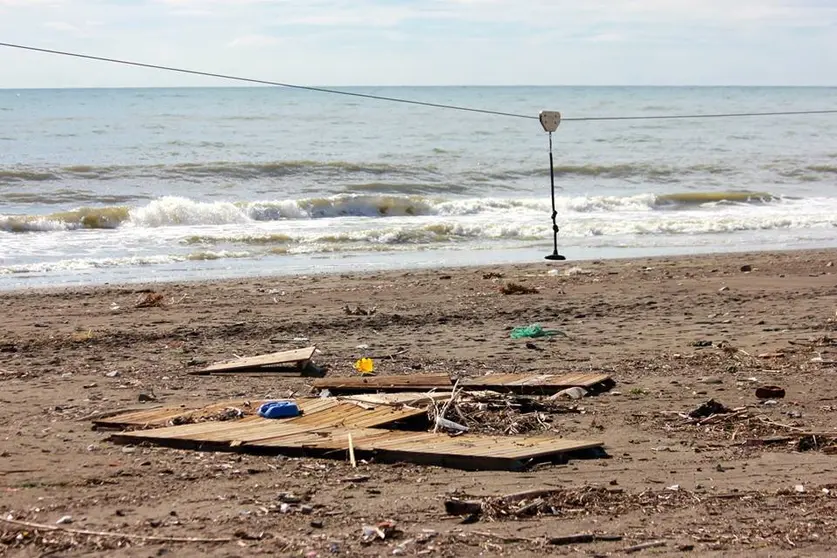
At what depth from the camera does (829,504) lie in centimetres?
507

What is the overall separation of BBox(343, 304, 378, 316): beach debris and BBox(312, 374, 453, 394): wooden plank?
3186 millimetres

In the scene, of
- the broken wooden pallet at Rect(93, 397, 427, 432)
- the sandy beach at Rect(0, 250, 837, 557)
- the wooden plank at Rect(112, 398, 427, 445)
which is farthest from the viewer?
the broken wooden pallet at Rect(93, 397, 427, 432)

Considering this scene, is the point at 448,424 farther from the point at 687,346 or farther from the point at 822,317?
the point at 822,317

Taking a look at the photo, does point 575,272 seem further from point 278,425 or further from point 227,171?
point 227,171

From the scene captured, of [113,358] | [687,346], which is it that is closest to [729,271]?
[687,346]

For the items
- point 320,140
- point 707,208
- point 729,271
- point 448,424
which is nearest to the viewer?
point 448,424

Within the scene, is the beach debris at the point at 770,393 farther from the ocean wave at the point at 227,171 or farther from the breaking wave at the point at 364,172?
the ocean wave at the point at 227,171

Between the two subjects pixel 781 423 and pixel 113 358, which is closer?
pixel 781 423

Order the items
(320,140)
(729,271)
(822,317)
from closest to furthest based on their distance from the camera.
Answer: (822,317) < (729,271) < (320,140)

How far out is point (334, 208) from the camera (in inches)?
896

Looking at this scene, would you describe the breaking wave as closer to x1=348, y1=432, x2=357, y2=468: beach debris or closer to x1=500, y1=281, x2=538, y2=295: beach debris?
x1=500, y1=281, x2=538, y2=295: beach debris

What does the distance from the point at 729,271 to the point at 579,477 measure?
893 centimetres

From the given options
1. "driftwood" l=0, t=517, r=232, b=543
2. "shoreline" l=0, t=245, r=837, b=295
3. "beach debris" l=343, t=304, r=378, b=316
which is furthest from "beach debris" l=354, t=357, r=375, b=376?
"shoreline" l=0, t=245, r=837, b=295

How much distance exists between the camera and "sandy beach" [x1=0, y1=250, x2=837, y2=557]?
476cm
